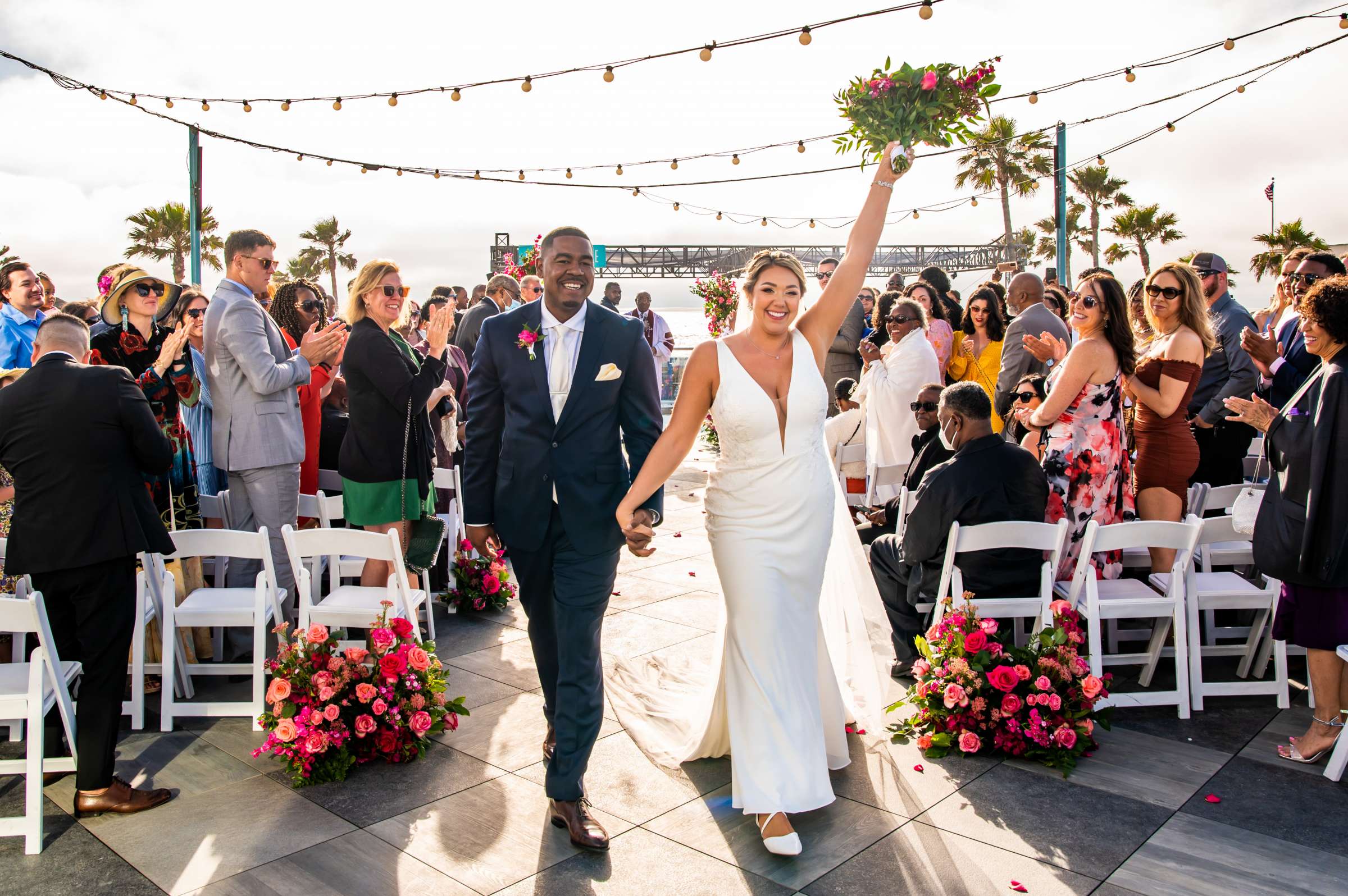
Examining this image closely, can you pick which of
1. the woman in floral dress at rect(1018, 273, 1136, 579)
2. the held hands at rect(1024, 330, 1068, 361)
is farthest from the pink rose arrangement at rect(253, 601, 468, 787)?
the held hands at rect(1024, 330, 1068, 361)

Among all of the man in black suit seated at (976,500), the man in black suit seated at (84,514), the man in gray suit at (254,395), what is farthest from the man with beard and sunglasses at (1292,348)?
the man in black suit seated at (84,514)

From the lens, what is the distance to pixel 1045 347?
6020mm

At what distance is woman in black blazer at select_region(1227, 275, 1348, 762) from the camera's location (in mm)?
3896

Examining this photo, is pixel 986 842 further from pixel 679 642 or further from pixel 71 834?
pixel 71 834

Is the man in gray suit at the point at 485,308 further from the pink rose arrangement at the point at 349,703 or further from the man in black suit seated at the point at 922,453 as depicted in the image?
the pink rose arrangement at the point at 349,703

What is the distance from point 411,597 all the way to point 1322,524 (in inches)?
165

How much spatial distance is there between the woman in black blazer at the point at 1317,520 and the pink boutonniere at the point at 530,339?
319cm

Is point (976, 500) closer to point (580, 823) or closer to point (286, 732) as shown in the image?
point (580, 823)

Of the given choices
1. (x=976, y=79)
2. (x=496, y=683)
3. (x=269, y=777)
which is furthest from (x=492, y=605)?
(x=976, y=79)

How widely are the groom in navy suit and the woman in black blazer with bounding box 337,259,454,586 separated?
1510 mm

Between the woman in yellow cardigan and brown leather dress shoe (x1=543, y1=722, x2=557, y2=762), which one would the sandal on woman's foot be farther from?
the woman in yellow cardigan

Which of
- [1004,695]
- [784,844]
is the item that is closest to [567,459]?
[784,844]

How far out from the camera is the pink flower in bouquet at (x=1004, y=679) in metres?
4.04

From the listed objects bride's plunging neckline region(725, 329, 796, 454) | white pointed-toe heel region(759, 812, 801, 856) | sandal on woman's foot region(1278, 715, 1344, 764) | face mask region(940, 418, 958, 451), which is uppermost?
bride's plunging neckline region(725, 329, 796, 454)
